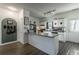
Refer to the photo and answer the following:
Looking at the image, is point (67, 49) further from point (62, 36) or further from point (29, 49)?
point (29, 49)

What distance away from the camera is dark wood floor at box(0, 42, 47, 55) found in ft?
5.32

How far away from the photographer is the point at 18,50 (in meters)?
1.64

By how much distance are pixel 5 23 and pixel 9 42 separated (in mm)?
455

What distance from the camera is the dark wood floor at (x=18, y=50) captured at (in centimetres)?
162

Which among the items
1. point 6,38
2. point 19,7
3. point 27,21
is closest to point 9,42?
point 6,38

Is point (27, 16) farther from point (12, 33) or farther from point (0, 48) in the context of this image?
point (0, 48)

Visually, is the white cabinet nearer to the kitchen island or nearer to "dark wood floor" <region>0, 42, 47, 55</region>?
the kitchen island

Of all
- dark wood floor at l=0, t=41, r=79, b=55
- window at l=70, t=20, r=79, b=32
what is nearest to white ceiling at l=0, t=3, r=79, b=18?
window at l=70, t=20, r=79, b=32

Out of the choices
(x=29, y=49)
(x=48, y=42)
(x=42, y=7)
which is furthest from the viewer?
(x=48, y=42)

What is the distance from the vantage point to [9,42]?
1.66m

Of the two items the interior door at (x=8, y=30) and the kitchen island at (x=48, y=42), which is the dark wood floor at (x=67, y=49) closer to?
the kitchen island at (x=48, y=42)

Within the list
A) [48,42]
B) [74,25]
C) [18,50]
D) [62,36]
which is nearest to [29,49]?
[18,50]

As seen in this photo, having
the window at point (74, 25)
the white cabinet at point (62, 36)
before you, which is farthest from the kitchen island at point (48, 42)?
the window at point (74, 25)

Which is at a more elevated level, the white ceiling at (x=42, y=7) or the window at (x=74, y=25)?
the white ceiling at (x=42, y=7)
